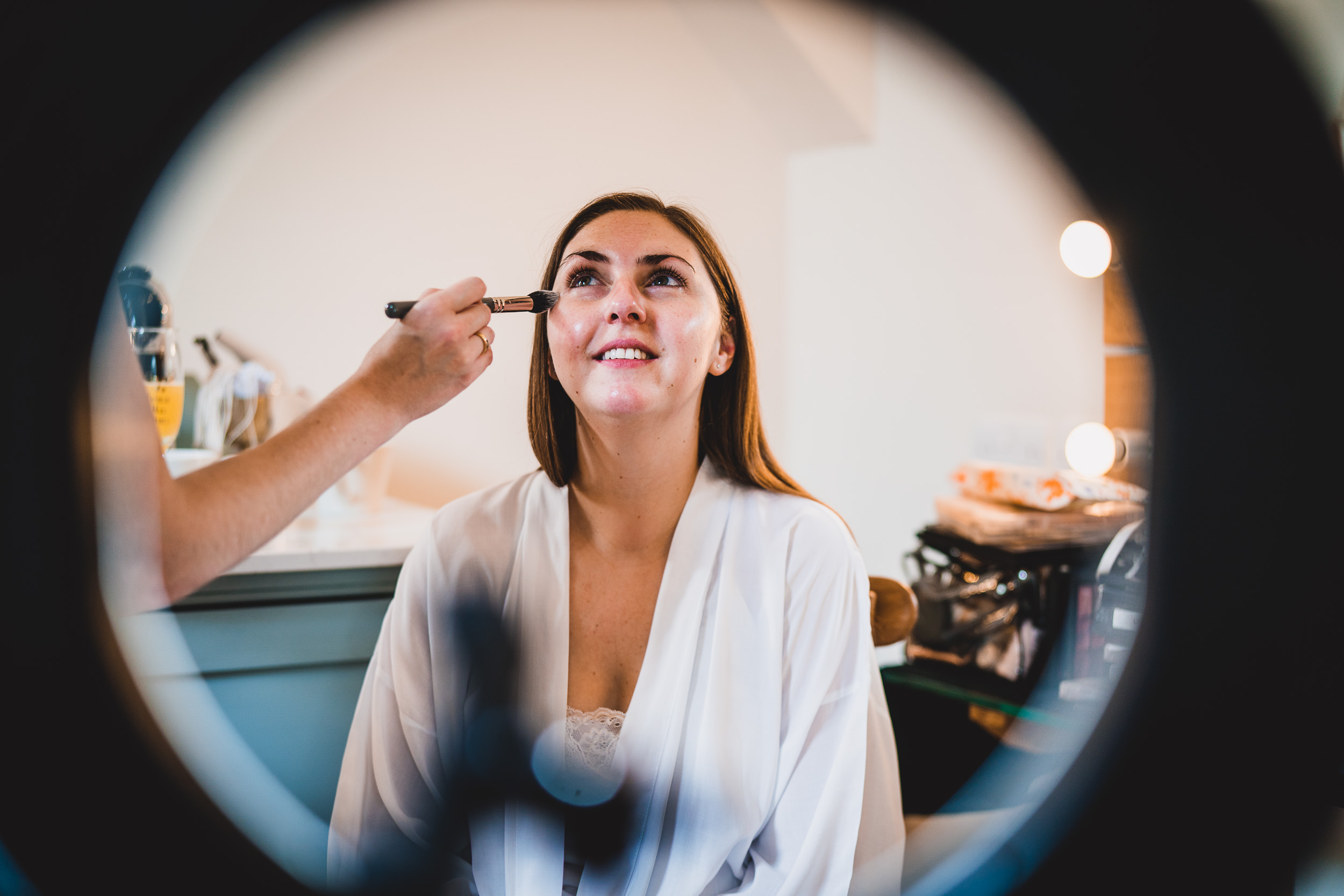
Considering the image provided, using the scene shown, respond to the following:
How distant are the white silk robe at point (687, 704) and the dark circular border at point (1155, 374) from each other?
19 cm

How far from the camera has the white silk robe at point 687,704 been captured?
48 centimetres

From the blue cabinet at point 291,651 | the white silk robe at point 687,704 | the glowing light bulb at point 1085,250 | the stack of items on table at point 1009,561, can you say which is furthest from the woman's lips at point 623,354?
the stack of items on table at point 1009,561

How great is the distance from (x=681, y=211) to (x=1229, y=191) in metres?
0.32

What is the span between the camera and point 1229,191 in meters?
0.29

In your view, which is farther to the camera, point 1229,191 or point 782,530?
point 782,530

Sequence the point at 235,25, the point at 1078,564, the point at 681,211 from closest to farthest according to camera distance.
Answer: the point at 235,25
the point at 681,211
the point at 1078,564

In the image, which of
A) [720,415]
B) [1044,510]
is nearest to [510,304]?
[720,415]

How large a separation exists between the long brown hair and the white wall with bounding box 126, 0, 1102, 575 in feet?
0.06

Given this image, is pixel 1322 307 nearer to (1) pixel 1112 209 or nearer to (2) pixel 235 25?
(1) pixel 1112 209

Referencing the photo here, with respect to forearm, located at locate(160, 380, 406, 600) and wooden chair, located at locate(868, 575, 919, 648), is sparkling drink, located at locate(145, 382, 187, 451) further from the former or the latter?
wooden chair, located at locate(868, 575, 919, 648)

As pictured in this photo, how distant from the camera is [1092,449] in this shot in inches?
32.3

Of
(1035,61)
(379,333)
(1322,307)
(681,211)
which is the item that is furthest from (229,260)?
(1322,307)

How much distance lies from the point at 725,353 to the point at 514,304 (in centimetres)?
18

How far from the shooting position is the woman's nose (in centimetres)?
49
